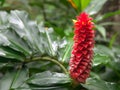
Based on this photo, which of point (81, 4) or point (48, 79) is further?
point (81, 4)

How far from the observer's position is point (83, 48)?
123 cm

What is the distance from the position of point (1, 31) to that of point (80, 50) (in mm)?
391

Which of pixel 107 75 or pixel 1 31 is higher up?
pixel 1 31

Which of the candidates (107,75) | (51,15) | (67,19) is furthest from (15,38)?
(51,15)

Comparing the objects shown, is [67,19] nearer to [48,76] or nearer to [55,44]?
[55,44]

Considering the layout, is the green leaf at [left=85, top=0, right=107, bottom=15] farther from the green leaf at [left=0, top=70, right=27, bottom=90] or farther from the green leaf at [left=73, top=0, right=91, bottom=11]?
the green leaf at [left=0, top=70, right=27, bottom=90]

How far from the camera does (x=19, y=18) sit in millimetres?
1573

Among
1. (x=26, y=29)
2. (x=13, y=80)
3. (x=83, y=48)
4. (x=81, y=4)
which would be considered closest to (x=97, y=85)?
(x=83, y=48)

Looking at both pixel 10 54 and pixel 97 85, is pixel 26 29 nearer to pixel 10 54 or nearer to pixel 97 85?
pixel 10 54

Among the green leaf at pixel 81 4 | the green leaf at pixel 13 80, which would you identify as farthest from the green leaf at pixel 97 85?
the green leaf at pixel 81 4

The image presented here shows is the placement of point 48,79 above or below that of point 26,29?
below

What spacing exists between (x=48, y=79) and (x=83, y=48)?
0.58 ft

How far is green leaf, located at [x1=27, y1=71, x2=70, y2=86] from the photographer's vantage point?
1.26m

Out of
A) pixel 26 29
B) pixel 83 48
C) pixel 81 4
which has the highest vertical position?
pixel 81 4
